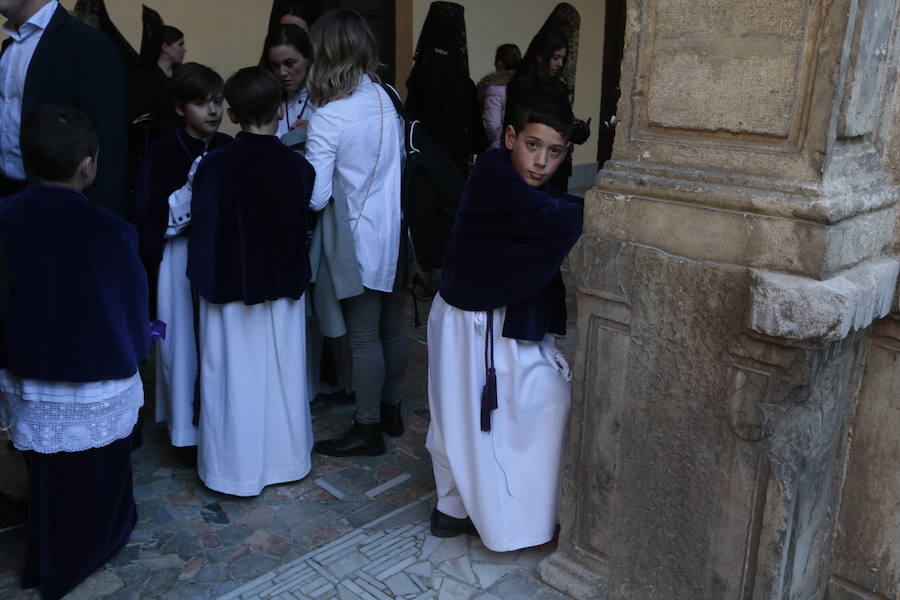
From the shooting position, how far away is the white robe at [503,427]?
2.63 metres

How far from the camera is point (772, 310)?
1930mm

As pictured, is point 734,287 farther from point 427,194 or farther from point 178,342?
point 178,342

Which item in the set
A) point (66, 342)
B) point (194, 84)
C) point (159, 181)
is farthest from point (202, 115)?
point (66, 342)

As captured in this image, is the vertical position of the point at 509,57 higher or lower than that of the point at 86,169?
higher

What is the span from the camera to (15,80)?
10.4 feet

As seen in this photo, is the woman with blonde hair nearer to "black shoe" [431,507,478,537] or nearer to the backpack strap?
the backpack strap

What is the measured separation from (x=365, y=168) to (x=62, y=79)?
1.16 metres

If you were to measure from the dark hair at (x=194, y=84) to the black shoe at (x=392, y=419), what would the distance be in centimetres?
151

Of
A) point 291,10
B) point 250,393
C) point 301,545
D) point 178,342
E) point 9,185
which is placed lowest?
point 301,545

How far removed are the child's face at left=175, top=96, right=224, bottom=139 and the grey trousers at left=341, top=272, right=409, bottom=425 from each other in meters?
0.86

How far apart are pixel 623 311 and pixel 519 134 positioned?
2.25 feet

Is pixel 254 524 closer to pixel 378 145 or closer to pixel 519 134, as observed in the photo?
pixel 378 145

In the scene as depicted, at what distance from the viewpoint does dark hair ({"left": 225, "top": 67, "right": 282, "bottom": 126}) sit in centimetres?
294

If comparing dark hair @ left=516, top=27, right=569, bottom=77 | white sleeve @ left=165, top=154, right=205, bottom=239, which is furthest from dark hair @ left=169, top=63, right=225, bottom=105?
dark hair @ left=516, top=27, right=569, bottom=77
